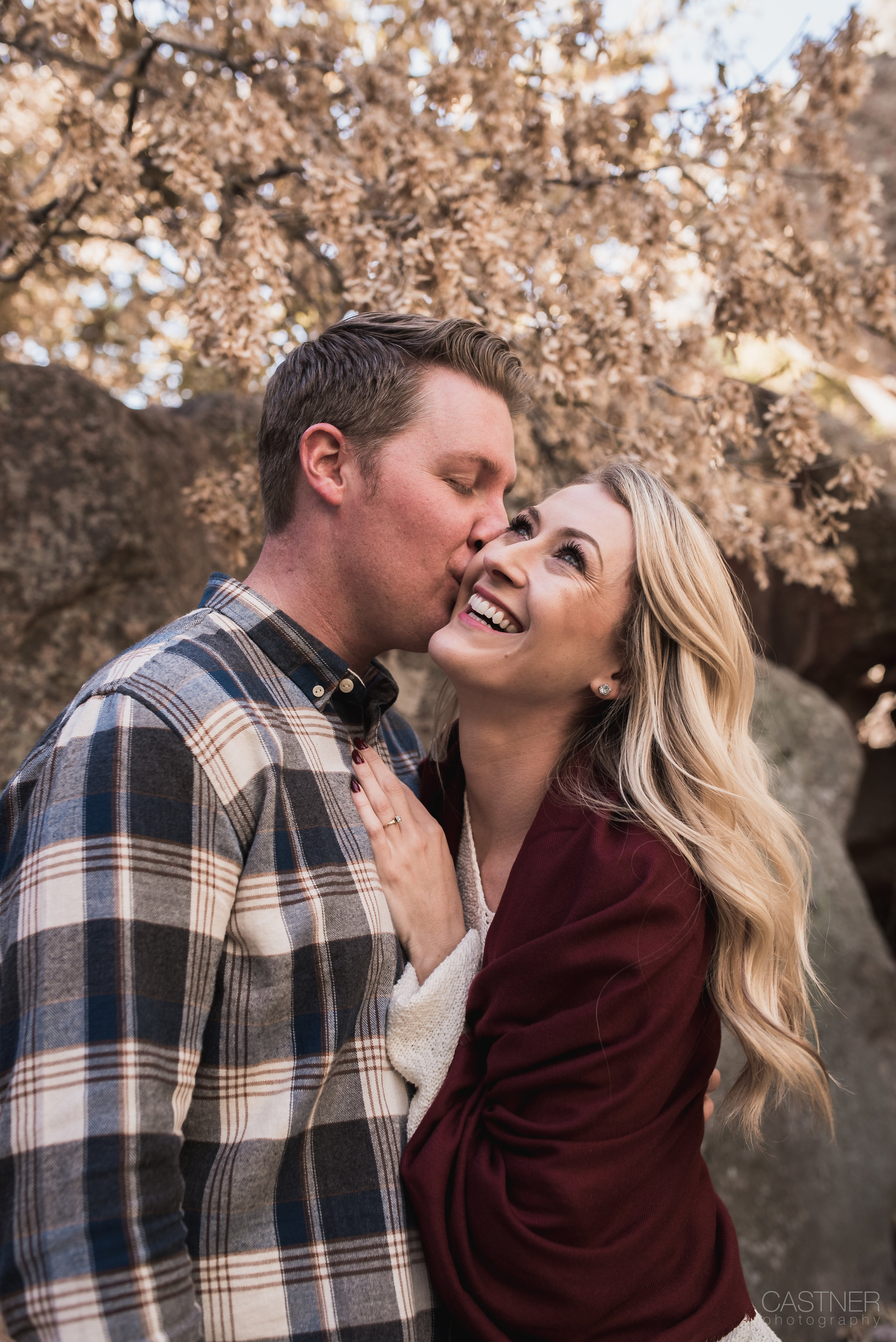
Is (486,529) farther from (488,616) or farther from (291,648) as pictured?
(291,648)

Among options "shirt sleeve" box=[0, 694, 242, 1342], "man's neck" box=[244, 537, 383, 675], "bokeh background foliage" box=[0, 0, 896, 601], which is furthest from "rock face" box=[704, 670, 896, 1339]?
"shirt sleeve" box=[0, 694, 242, 1342]

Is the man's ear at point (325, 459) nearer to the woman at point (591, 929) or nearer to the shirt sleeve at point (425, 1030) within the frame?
the woman at point (591, 929)

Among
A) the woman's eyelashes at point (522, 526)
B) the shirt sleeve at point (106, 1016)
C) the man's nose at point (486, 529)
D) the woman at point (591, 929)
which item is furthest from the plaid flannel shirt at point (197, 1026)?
the woman's eyelashes at point (522, 526)

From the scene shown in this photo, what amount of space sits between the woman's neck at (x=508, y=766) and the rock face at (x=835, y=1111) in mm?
1365

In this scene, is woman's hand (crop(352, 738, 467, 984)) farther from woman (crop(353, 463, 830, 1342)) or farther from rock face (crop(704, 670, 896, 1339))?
rock face (crop(704, 670, 896, 1339))

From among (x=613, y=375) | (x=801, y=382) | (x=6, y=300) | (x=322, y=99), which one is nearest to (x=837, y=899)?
(x=801, y=382)

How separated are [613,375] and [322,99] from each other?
1449 millimetres

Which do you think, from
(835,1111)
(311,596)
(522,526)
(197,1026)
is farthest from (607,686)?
(835,1111)

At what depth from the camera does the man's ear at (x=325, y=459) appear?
78.1 inches

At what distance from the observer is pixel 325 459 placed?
79.0 inches

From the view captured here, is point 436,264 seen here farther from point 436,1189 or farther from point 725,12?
point 725,12

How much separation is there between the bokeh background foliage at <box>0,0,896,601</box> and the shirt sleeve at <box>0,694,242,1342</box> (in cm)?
138

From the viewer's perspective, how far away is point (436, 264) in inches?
99.4

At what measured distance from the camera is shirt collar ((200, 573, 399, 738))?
182cm
